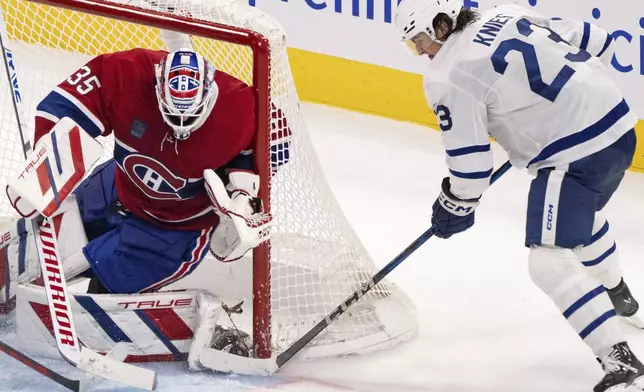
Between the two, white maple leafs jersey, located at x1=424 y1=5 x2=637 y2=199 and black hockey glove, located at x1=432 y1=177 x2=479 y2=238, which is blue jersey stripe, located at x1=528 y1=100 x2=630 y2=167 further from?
black hockey glove, located at x1=432 y1=177 x2=479 y2=238

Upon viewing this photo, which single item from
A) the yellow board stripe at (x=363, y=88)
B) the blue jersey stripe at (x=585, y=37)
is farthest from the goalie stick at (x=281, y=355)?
the yellow board stripe at (x=363, y=88)

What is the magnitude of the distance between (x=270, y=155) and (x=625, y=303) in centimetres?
121

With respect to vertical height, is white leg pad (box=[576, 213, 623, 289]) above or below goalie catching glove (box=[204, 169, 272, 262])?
below

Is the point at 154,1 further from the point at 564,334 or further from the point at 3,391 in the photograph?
the point at 564,334

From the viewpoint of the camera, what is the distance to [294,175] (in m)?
3.18

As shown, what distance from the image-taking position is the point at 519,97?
2.87 metres

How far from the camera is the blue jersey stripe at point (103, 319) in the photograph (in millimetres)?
2984

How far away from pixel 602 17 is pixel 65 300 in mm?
2364

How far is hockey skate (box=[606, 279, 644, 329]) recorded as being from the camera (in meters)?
3.37

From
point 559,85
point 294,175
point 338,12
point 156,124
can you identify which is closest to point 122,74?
point 156,124

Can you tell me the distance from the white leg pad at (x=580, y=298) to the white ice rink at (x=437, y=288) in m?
0.28

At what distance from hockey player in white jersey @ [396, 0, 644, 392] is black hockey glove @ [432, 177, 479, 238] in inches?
2.8

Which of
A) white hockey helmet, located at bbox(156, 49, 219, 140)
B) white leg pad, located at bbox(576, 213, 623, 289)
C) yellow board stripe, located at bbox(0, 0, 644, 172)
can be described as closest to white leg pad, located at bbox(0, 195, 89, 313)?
white hockey helmet, located at bbox(156, 49, 219, 140)

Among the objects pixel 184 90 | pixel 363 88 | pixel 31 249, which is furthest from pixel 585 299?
pixel 363 88
